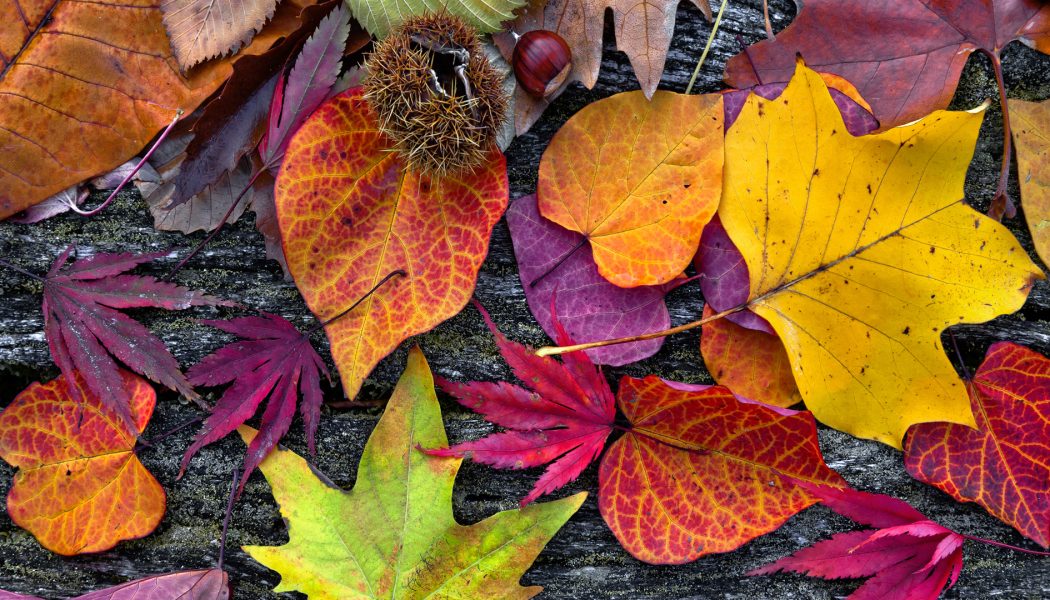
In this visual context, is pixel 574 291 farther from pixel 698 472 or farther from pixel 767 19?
pixel 767 19

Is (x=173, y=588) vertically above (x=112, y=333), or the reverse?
(x=112, y=333)

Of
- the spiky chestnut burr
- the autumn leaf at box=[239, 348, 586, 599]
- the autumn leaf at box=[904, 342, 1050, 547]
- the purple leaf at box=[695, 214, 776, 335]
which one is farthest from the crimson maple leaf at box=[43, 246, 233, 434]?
the autumn leaf at box=[904, 342, 1050, 547]

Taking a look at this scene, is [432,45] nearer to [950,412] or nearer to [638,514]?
[638,514]

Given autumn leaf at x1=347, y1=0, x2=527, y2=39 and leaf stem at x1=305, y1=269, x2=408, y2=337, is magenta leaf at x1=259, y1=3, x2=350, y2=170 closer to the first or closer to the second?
autumn leaf at x1=347, y1=0, x2=527, y2=39

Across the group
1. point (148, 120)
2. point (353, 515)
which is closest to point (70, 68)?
point (148, 120)

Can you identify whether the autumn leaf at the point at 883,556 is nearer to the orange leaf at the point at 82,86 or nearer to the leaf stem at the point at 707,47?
the leaf stem at the point at 707,47

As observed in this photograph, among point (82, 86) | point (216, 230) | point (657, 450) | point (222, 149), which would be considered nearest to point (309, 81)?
point (222, 149)
